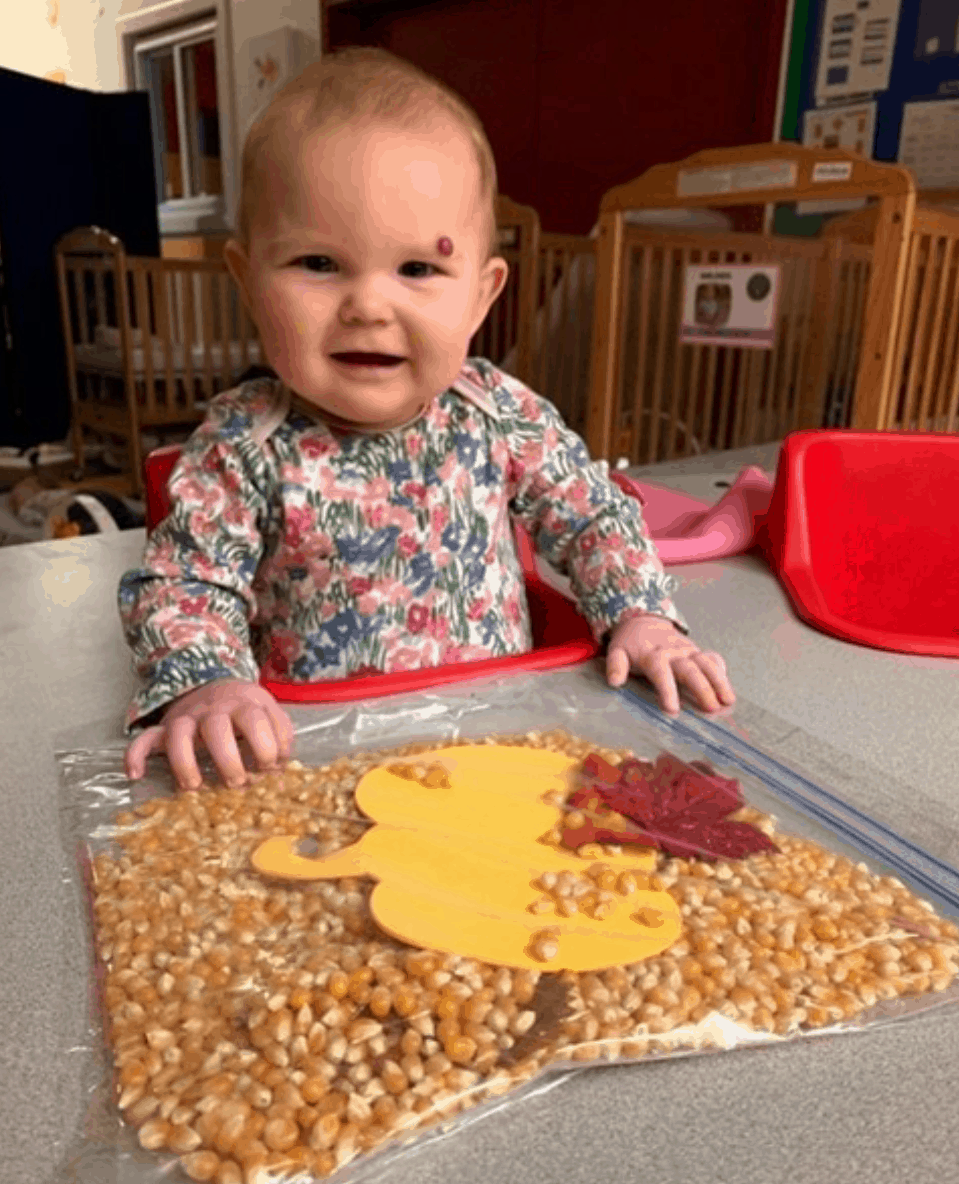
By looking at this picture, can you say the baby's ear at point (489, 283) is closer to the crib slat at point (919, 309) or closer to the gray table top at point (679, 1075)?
the gray table top at point (679, 1075)

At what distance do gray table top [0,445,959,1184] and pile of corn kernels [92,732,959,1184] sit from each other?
0.05ft

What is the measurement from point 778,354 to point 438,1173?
2.71 m

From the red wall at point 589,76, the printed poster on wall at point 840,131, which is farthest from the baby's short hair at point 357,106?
the red wall at point 589,76

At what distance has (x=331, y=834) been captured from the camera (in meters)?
0.48

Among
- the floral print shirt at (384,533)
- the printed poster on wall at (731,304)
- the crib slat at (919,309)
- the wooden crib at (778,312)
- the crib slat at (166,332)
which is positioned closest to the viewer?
the floral print shirt at (384,533)

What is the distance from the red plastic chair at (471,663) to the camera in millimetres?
655

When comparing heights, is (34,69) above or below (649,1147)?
above

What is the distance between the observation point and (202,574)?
70cm

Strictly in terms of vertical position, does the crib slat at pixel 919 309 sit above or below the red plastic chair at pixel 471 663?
above

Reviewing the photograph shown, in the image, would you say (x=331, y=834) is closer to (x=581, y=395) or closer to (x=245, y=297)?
(x=245, y=297)

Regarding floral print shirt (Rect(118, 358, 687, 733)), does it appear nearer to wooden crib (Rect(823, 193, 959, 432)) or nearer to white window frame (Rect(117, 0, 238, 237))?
wooden crib (Rect(823, 193, 959, 432))

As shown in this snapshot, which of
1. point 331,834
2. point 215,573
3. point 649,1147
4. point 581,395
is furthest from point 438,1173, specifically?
point 581,395

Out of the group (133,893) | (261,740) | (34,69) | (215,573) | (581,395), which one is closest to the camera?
(133,893)

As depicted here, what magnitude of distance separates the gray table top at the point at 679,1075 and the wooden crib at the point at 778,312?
111 centimetres
